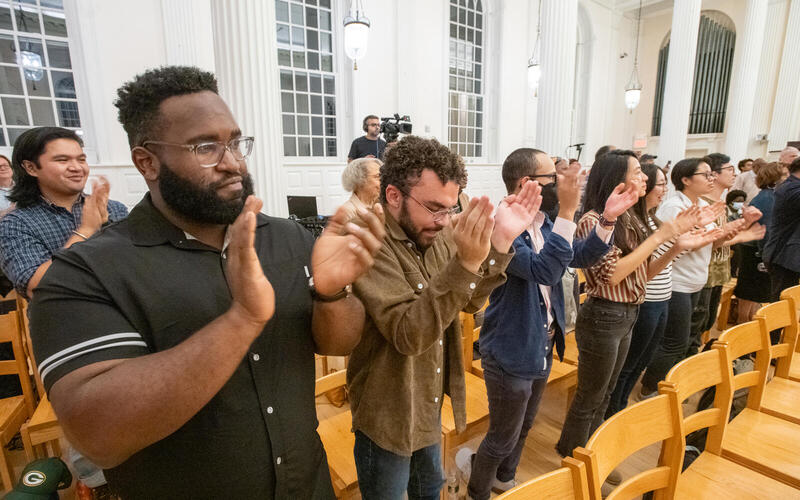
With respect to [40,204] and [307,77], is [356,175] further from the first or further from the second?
[307,77]

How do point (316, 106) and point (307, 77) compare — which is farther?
point (316, 106)

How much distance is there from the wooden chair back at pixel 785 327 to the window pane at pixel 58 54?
697cm

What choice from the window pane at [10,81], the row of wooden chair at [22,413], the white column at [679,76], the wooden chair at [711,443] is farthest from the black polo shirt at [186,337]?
the white column at [679,76]

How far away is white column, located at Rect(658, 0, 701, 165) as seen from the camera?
686 centimetres

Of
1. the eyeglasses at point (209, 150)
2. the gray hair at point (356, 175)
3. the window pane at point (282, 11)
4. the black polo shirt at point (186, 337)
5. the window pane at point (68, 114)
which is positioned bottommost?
the black polo shirt at point (186, 337)

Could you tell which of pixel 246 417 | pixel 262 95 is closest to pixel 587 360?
pixel 246 417

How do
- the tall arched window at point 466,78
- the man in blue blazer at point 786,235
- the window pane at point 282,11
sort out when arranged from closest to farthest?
the man in blue blazer at point 786,235 < the window pane at point 282,11 < the tall arched window at point 466,78

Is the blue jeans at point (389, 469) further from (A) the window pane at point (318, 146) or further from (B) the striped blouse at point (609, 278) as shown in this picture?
(A) the window pane at point (318, 146)

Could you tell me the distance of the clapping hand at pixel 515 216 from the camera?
46.9 inches

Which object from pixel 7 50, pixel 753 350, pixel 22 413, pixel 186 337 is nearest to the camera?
pixel 186 337

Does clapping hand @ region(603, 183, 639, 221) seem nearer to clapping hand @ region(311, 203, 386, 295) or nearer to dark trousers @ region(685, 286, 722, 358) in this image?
clapping hand @ region(311, 203, 386, 295)

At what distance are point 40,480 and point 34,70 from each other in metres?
5.27

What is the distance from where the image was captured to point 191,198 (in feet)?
2.60

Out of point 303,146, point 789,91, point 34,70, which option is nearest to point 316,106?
point 303,146
